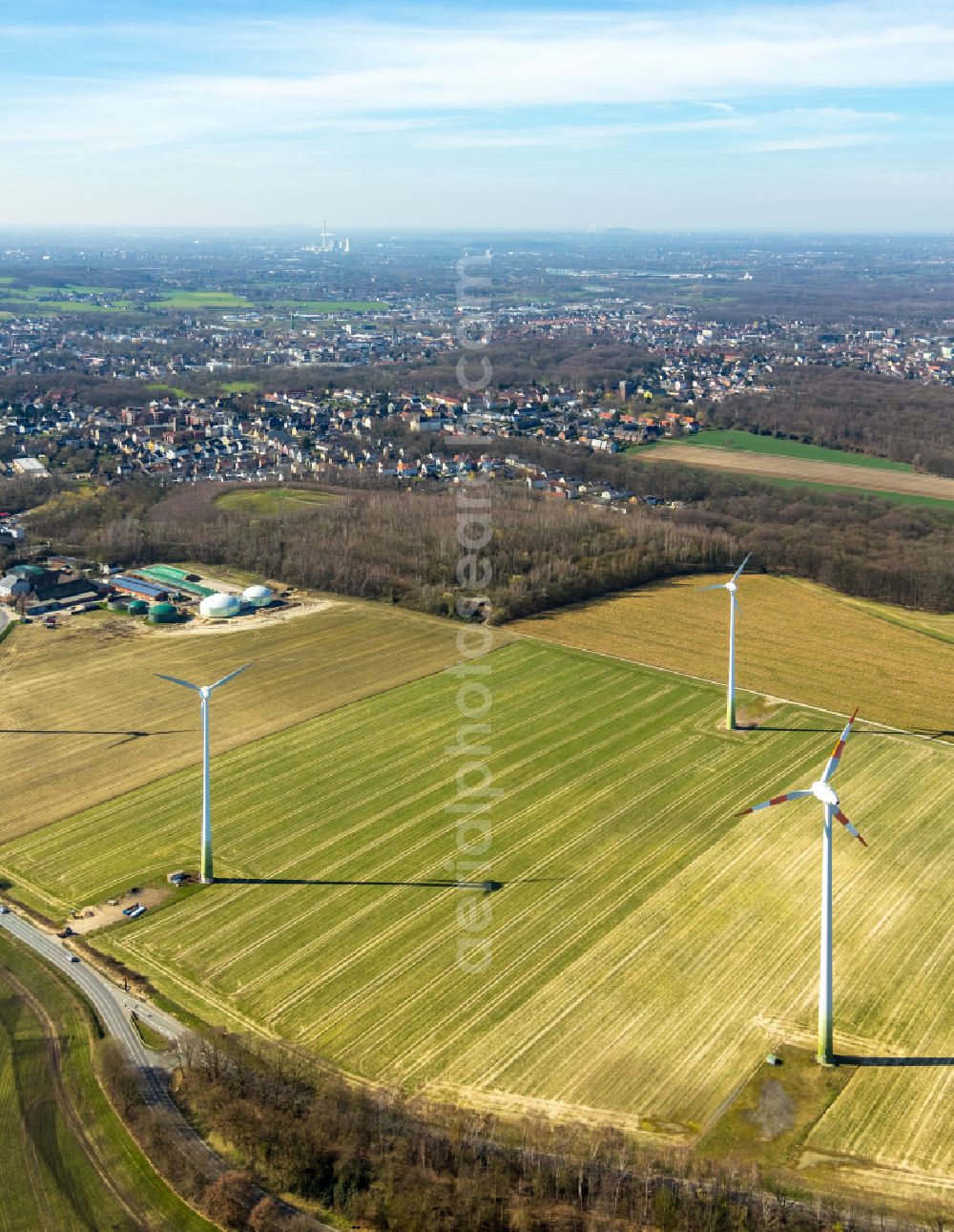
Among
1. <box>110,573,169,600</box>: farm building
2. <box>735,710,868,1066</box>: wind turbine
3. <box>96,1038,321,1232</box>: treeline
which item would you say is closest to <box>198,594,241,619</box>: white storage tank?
<box>110,573,169,600</box>: farm building

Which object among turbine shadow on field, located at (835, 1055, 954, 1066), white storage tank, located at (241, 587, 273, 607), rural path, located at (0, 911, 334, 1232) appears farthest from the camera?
white storage tank, located at (241, 587, 273, 607)

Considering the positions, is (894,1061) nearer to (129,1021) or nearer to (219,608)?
(129,1021)

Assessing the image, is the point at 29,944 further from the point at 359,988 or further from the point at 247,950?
the point at 359,988

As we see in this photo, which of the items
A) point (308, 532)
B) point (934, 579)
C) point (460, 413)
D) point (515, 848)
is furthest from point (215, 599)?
point (460, 413)

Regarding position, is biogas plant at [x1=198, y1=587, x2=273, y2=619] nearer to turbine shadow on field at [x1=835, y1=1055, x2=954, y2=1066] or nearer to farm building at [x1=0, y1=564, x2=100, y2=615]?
farm building at [x1=0, y1=564, x2=100, y2=615]

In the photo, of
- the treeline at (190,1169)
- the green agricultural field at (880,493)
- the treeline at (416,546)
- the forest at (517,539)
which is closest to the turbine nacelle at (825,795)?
the treeline at (190,1169)
